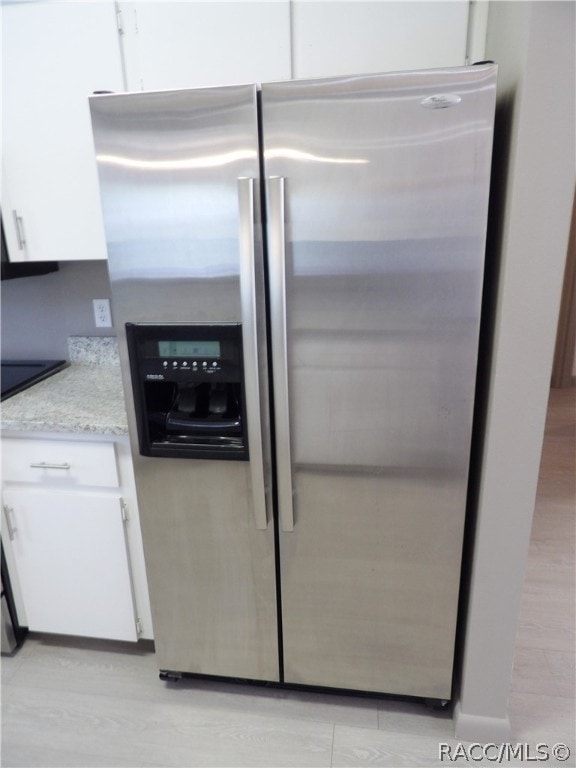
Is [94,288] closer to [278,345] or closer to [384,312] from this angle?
[278,345]

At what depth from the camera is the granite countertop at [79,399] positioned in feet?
5.11

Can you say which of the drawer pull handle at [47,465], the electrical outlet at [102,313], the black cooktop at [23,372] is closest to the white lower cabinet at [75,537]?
the drawer pull handle at [47,465]

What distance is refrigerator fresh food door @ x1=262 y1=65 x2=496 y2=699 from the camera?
1.13 m

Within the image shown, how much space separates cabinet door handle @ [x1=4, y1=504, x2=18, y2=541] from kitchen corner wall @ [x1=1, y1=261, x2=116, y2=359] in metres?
0.73

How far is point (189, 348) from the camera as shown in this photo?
52.4 inches

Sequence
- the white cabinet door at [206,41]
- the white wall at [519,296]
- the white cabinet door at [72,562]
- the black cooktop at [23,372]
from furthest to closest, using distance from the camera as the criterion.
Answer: the black cooktop at [23,372]
the white cabinet door at [72,562]
the white cabinet door at [206,41]
the white wall at [519,296]

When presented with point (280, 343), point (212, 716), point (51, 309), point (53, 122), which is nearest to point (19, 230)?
point (53, 122)

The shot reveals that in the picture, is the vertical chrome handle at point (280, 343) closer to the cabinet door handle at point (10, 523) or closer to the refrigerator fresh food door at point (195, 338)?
the refrigerator fresh food door at point (195, 338)

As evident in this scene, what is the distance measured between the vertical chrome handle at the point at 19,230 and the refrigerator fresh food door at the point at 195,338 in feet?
2.10

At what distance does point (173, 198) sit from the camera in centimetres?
123

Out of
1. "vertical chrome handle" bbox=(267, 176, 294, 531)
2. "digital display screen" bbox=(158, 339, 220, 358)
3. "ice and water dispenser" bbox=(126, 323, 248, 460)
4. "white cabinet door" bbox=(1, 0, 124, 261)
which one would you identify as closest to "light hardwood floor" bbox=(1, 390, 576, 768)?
"vertical chrome handle" bbox=(267, 176, 294, 531)

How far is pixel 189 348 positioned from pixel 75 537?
839 mm

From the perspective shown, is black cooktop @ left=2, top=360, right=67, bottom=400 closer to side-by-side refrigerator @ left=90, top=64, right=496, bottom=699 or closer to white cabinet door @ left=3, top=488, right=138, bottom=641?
white cabinet door @ left=3, top=488, right=138, bottom=641

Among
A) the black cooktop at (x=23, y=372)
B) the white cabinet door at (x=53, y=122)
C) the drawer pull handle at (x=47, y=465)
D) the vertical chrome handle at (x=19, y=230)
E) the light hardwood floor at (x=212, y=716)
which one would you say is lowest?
the light hardwood floor at (x=212, y=716)
